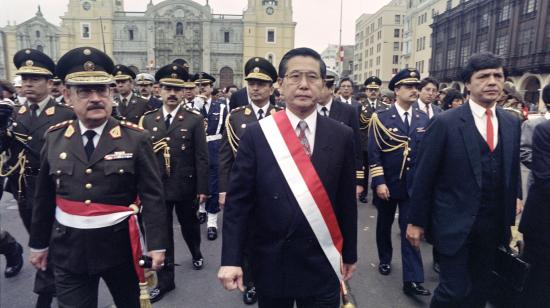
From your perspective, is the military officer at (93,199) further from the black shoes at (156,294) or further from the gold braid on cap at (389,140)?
the gold braid on cap at (389,140)

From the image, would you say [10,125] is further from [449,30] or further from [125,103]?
[449,30]

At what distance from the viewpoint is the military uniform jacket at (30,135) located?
377 cm

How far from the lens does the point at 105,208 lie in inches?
101

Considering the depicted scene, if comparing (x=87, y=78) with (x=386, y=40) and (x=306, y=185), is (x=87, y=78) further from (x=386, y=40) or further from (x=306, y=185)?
(x=386, y=40)

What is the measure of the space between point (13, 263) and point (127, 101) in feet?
12.5

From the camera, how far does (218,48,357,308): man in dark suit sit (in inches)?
88.4

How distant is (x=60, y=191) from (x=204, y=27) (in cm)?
5943

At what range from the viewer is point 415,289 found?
407 cm

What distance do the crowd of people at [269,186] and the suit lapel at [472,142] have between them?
0.01 meters

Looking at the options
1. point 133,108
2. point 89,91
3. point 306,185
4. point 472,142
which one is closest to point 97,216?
point 89,91

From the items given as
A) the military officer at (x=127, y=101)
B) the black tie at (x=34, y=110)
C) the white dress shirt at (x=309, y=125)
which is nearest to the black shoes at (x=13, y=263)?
the black tie at (x=34, y=110)

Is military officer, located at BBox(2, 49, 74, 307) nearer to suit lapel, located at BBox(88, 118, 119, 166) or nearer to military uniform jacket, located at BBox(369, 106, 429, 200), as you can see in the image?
suit lapel, located at BBox(88, 118, 119, 166)

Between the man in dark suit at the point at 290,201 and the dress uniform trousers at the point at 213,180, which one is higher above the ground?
the man in dark suit at the point at 290,201

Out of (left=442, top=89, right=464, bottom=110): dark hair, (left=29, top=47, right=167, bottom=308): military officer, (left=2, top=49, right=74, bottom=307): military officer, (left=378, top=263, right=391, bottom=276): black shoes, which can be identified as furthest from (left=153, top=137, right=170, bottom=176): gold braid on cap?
(left=442, top=89, right=464, bottom=110): dark hair
